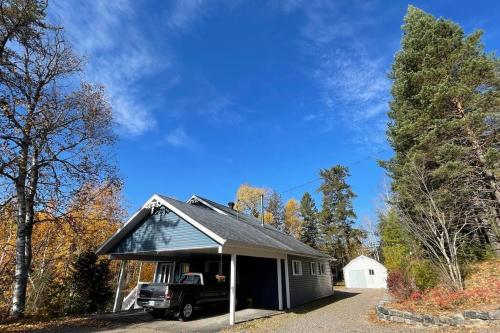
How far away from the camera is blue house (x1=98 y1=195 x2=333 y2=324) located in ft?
41.1

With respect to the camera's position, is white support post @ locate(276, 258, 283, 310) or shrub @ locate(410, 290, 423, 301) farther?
white support post @ locate(276, 258, 283, 310)

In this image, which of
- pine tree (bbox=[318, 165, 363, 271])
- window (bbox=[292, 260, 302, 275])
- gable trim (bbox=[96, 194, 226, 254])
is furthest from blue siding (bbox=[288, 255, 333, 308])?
pine tree (bbox=[318, 165, 363, 271])

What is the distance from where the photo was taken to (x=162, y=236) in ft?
45.9

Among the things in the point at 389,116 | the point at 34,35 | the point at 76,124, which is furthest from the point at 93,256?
the point at 389,116

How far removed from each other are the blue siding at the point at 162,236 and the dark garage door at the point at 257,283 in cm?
491

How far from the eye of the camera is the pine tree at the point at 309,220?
43.9 meters

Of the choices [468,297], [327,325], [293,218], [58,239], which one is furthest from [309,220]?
[468,297]

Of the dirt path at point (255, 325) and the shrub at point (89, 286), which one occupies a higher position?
the shrub at point (89, 286)

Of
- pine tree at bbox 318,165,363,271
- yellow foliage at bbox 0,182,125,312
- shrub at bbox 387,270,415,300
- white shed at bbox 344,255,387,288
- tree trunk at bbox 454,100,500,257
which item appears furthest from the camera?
pine tree at bbox 318,165,363,271

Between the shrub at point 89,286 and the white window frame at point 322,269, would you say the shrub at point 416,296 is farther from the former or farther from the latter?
the shrub at point 89,286

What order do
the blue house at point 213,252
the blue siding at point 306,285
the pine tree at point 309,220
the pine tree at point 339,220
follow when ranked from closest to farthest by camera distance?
the blue house at point 213,252, the blue siding at point 306,285, the pine tree at point 339,220, the pine tree at point 309,220

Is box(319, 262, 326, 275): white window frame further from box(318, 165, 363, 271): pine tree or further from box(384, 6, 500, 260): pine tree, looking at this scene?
box(318, 165, 363, 271): pine tree

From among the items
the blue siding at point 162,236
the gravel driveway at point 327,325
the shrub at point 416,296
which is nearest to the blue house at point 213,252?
the blue siding at point 162,236

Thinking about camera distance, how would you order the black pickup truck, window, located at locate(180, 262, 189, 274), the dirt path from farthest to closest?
window, located at locate(180, 262, 189, 274) < the black pickup truck < the dirt path
